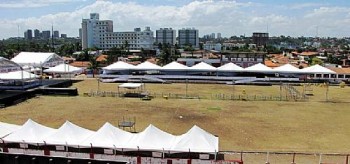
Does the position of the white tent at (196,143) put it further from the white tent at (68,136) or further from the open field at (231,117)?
the white tent at (68,136)

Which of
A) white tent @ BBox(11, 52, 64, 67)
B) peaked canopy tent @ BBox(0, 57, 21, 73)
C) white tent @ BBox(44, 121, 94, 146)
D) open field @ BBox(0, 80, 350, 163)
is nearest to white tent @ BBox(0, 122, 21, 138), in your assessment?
white tent @ BBox(44, 121, 94, 146)

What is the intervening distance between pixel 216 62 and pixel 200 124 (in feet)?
149

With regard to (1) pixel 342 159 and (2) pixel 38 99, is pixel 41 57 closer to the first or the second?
(2) pixel 38 99

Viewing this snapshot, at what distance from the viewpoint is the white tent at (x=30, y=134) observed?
2242cm

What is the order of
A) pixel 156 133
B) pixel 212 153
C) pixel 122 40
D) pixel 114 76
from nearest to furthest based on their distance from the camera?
pixel 212 153 < pixel 156 133 < pixel 114 76 < pixel 122 40

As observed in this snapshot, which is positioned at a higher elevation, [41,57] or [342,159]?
[41,57]

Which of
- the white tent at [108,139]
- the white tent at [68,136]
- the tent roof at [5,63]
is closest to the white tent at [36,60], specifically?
the tent roof at [5,63]

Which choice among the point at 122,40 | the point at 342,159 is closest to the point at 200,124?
the point at 342,159

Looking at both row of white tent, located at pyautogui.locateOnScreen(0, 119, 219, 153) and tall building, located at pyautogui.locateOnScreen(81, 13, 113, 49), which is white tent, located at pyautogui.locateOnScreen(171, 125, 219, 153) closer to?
row of white tent, located at pyautogui.locateOnScreen(0, 119, 219, 153)

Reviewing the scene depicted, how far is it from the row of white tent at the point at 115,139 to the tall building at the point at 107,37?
157 metres

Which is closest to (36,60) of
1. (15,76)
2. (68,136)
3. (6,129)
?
(15,76)

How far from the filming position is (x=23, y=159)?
21391mm

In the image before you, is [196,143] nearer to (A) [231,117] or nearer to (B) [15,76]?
(A) [231,117]

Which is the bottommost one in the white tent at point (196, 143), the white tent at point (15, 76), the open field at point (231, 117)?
the open field at point (231, 117)
